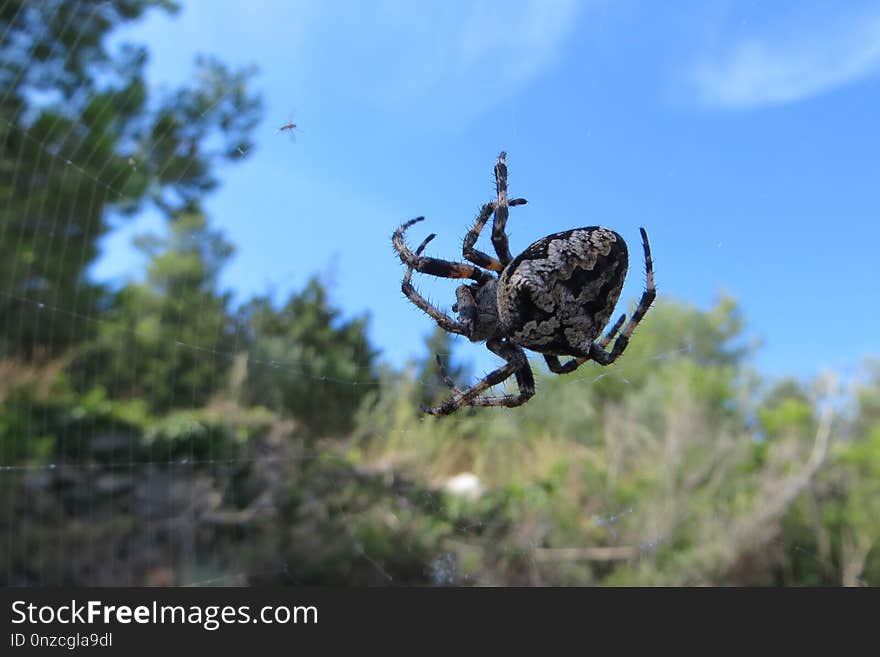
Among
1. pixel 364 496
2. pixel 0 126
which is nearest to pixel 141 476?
pixel 364 496

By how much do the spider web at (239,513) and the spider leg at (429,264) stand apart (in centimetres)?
329

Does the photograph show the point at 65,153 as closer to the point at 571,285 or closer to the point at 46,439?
the point at 46,439

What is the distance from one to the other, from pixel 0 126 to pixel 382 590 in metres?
5.10

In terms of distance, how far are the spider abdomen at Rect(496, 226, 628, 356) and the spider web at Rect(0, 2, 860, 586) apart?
3833 mm

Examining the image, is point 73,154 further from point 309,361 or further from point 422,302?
point 422,302

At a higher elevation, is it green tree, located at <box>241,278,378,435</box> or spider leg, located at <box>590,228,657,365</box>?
green tree, located at <box>241,278,378,435</box>

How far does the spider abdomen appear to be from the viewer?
8.32ft

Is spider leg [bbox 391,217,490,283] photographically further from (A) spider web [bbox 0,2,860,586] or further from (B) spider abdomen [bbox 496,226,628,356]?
(A) spider web [bbox 0,2,860,586]

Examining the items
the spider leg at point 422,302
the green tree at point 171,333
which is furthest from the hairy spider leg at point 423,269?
the green tree at point 171,333

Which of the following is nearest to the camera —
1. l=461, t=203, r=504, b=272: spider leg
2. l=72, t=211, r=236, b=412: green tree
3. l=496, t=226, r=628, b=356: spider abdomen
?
l=496, t=226, r=628, b=356: spider abdomen

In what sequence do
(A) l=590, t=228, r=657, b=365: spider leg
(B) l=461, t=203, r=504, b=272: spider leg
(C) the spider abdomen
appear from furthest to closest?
(B) l=461, t=203, r=504, b=272: spider leg
(A) l=590, t=228, r=657, b=365: spider leg
(C) the spider abdomen

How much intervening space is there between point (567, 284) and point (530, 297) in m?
0.17

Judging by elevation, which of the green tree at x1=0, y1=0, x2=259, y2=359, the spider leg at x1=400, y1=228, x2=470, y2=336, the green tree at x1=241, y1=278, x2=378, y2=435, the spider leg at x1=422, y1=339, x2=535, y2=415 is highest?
the green tree at x1=0, y1=0, x2=259, y2=359

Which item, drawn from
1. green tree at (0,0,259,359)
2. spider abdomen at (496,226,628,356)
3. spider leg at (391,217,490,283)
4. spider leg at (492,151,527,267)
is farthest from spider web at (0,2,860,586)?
spider abdomen at (496,226,628,356)
